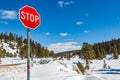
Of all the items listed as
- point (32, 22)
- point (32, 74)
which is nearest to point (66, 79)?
point (32, 74)

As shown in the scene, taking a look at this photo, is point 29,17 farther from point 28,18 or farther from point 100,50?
point 100,50

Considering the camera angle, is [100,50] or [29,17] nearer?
[29,17]

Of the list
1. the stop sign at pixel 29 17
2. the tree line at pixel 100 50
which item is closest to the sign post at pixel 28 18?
the stop sign at pixel 29 17

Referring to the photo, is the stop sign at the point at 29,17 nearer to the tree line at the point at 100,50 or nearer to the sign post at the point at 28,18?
the sign post at the point at 28,18

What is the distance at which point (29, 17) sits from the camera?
789 centimetres

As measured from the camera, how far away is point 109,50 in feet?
612

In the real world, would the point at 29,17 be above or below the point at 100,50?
below

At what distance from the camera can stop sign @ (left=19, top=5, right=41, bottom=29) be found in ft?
25.2

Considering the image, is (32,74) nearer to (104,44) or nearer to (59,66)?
(59,66)

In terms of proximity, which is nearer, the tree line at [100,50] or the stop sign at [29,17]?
the stop sign at [29,17]

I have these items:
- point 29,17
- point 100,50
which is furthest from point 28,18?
point 100,50

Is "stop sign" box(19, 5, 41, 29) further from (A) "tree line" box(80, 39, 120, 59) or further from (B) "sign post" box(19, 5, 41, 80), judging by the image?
(A) "tree line" box(80, 39, 120, 59)

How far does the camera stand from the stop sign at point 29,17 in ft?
25.2

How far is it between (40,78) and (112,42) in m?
178
